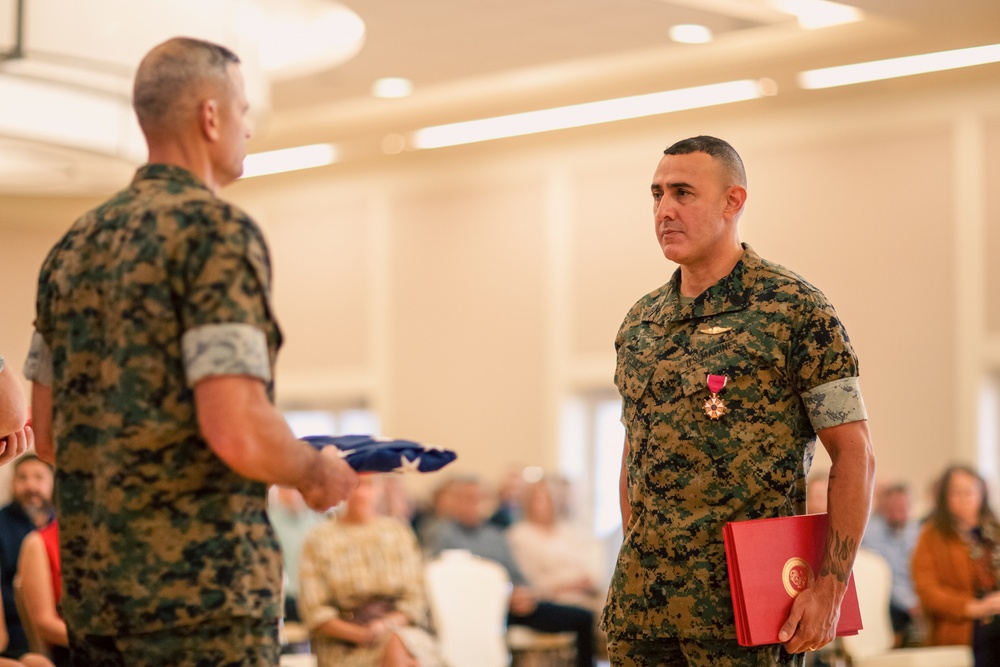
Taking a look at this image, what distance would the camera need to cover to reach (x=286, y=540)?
8.91 meters

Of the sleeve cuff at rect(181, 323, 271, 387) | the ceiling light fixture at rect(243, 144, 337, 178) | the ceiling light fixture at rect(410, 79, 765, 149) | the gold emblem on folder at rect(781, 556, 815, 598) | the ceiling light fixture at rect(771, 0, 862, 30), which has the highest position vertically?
the ceiling light fixture at rect(771, 0, 862, 30)

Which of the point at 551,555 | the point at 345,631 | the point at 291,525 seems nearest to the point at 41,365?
the point at 345,631

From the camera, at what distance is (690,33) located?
31.2 ft

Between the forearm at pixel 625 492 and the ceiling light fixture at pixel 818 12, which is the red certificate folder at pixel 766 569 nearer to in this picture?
the forearm at pixel 625 492

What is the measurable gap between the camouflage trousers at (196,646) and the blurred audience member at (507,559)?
5982 mm

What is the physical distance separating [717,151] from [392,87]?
8600 millimetres

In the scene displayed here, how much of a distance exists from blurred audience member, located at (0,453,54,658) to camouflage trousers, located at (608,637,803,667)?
120 inches

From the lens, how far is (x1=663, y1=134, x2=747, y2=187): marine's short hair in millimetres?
2815

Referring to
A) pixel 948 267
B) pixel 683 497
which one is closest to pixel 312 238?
pixel 948 267

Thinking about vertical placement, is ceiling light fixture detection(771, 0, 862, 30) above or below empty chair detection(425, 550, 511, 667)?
above

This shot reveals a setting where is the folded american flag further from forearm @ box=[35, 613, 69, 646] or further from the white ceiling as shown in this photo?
the white ceiling

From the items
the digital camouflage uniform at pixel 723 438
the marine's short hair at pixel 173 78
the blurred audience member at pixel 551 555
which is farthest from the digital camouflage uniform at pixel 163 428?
the blurred audience member at pixel 551 555

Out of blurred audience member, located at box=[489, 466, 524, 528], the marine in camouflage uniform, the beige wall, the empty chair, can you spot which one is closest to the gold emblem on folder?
the marine in camouflage uniform

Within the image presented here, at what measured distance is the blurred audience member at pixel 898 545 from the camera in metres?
7.96
